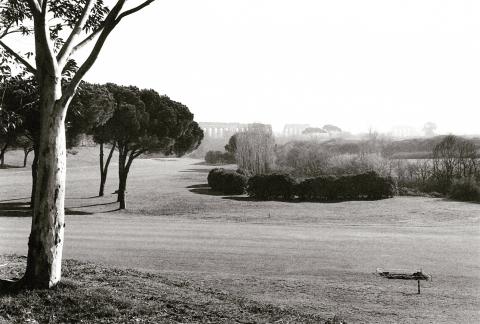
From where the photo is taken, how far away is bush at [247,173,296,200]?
3272 centimetres

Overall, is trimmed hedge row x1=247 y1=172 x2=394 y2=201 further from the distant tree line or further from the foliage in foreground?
the foliage in foreground

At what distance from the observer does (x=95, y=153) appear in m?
79.9

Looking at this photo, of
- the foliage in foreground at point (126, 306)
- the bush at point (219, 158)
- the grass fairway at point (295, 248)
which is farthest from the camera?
the bush at point (219, 158)

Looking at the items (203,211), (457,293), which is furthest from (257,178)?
(457,293)

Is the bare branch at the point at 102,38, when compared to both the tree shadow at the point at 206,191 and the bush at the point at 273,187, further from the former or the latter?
the tree shadow at the point at 206,191

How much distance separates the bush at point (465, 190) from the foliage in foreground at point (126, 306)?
28.3 m

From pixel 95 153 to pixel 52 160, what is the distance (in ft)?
246

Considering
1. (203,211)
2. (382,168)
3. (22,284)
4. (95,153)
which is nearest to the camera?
(22,284)

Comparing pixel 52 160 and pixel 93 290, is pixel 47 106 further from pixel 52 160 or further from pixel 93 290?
pixel 93 290

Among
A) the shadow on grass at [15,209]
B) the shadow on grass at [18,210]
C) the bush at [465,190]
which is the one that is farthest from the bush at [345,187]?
the shadow on grass at [15,209]

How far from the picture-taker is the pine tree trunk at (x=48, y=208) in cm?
771

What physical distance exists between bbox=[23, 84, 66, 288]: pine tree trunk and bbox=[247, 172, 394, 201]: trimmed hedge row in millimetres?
25422

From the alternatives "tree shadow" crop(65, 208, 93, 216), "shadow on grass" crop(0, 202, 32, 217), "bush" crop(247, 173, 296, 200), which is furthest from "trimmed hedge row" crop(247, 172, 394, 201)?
"shadow on grass" crop(0, 202, 32, 217)

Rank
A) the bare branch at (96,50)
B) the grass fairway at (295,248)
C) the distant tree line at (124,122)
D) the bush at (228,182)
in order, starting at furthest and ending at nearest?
the bush at (228,182) < the distant tree line at (124,122) < the grass fairway at (295,248) < the bare branch at (96,50)
